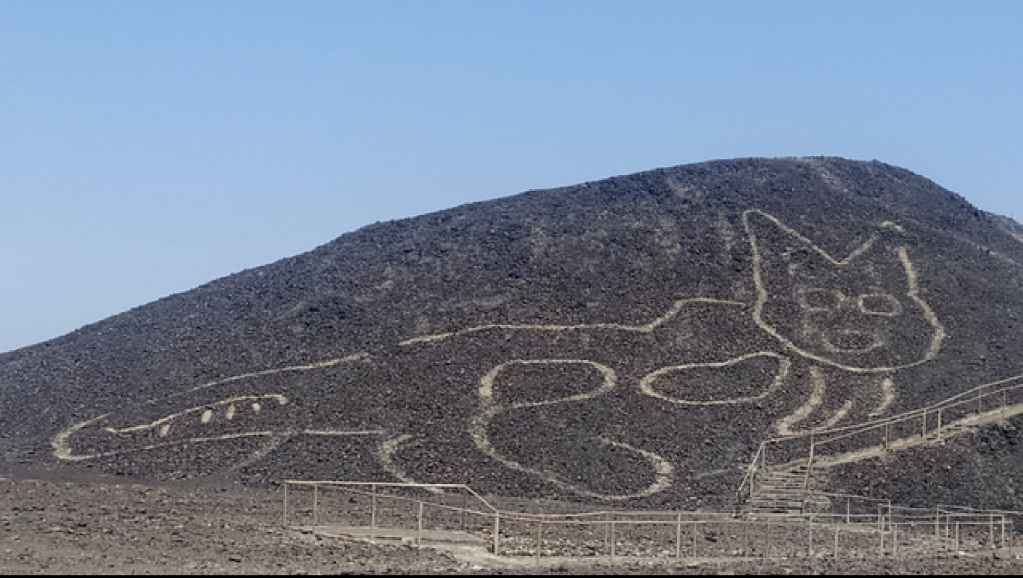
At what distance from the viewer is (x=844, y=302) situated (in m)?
38.2

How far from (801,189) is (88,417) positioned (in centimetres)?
2563

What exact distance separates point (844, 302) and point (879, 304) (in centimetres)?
107

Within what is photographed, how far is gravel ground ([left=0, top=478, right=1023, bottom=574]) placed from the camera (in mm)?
17141

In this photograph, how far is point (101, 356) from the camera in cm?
4044

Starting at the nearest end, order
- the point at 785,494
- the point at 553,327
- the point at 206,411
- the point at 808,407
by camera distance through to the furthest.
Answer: the point at 785,494 < the point at 808,407 < the point at 206,411 < the point at 553,327

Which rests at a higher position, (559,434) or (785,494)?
(559,434)

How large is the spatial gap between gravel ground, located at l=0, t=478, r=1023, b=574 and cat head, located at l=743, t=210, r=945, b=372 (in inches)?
526

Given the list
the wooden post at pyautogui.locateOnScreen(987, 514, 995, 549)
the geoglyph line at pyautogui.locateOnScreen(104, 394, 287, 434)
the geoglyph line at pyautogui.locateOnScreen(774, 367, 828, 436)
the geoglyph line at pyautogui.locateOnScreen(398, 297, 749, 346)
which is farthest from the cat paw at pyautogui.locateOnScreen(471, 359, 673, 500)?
the wooden post at pyautogui.locateOnScreen(987, 514, 995, 549)

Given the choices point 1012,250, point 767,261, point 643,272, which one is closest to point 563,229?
point 643,272

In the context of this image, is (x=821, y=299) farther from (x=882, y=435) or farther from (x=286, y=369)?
(x=286, y=369)

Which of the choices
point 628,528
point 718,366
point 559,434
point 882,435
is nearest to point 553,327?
point 718,366

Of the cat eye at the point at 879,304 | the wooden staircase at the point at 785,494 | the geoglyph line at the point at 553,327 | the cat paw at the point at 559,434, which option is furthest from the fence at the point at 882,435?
the geoglyph line at the point at 553,327

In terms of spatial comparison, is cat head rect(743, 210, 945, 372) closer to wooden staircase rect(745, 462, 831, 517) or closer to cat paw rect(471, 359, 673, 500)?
wooden staircase rect(745, 462, 831, 517)

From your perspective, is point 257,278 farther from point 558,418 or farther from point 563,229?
point 558,418
